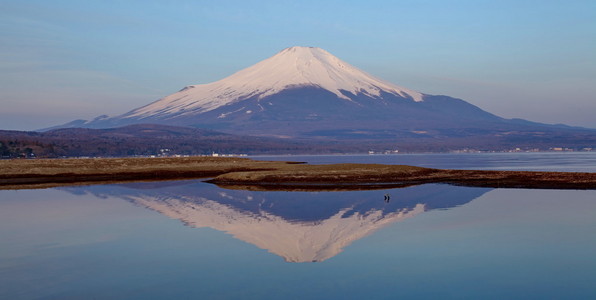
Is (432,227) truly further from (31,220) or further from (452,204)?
(31,220)

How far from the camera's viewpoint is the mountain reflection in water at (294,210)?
2816 centimetres

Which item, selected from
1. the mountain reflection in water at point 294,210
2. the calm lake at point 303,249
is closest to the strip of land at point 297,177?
the mountain reflection in water at point 294,210

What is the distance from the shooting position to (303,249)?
85.1 feet

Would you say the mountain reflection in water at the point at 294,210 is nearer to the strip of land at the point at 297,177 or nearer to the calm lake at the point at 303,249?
the calm lake at the point at 303,249

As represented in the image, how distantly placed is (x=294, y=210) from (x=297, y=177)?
27081 millimetres

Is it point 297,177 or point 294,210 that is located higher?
point 297,177

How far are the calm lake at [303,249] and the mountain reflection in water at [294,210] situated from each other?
116mm

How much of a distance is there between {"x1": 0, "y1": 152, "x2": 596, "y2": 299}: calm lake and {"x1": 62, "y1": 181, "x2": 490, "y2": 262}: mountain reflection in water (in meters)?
0.12

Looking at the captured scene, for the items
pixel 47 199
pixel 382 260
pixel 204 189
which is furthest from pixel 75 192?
pixel 382 260

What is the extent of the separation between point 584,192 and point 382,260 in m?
34.9

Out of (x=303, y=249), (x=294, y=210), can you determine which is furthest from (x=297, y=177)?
(x=303, y=249)

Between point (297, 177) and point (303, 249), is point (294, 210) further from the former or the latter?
point (297, 177)

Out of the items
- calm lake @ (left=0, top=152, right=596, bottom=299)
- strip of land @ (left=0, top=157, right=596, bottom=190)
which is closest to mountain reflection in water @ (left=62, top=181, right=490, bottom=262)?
calm lake @ (left=0, top=152, right=596, bottom=299)

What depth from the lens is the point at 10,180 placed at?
71.4m
